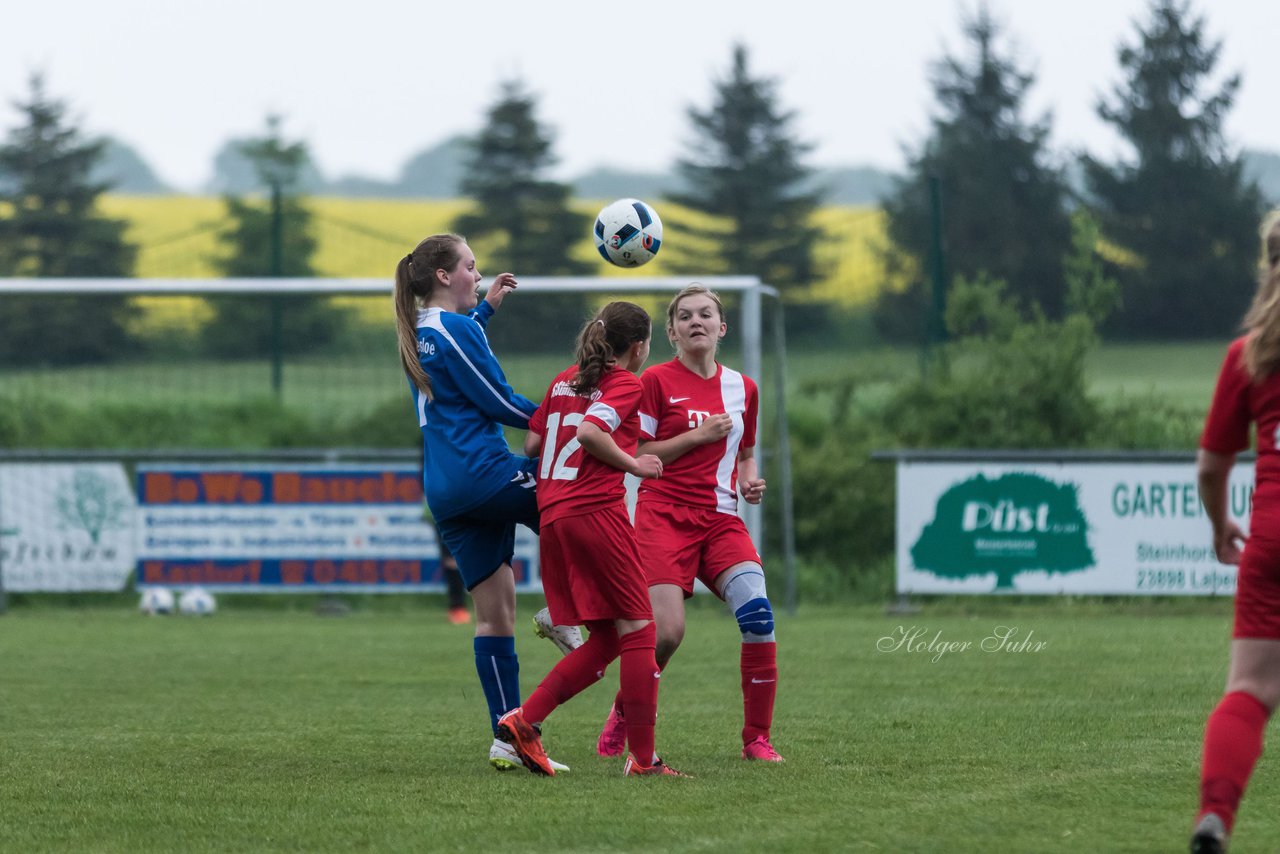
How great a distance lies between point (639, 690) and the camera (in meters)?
5.69

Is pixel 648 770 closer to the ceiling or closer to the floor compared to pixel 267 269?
→ closer to the floor

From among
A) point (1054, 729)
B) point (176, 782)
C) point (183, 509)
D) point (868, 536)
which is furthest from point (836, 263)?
point (176, 782)

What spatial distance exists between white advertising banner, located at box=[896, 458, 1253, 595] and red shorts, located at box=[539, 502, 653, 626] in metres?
8.21

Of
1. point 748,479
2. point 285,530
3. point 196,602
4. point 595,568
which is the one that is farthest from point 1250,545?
point 196,602

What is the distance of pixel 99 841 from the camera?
463 centimetres

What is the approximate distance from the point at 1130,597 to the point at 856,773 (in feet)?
27.9

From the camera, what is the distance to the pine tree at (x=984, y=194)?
817 inches

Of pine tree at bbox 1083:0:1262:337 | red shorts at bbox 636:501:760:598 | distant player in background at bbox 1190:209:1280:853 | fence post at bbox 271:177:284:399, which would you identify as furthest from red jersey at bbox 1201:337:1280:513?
pine tree at bbox 1083:0:1262:337

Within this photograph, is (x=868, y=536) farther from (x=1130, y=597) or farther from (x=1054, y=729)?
(x=1054, y=729)

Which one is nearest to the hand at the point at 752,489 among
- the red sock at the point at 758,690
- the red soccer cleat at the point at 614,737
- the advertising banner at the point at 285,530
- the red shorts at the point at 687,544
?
the red shorts at the point at 687,544

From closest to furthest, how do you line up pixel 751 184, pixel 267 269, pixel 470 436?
pixel 470 436 < pixel 267 269 < pixel 751 184

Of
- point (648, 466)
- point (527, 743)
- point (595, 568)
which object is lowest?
point (527, 743)

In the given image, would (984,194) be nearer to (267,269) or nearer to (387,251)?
(387,251)

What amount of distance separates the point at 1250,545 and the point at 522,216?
23.9 metres
